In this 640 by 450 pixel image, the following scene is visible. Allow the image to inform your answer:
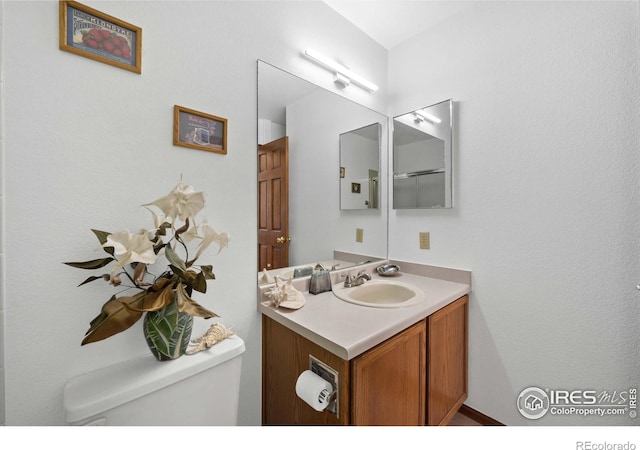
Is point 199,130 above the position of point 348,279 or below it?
above

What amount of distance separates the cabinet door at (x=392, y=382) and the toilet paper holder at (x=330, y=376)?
0.06 m

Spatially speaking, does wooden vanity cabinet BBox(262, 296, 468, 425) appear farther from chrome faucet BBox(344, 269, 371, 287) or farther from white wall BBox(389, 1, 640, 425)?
chrome faucet BBox(344, 269, 371, 287)

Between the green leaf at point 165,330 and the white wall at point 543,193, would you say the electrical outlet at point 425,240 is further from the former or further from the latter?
the green leaf at point 165,330

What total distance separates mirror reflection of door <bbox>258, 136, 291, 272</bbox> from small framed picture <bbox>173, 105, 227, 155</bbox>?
18 cm

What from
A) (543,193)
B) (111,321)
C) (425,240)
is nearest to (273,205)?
(111,321)

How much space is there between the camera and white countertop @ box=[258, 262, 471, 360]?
2.92 ft

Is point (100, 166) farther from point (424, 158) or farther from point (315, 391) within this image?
point (424, 158)

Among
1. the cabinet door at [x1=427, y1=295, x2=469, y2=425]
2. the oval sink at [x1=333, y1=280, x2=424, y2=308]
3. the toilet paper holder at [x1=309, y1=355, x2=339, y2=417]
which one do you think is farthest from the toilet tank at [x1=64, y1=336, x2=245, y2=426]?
the cabinet door at [x1=427, y1=295, x2=469, y2=425]

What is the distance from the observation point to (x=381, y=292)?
61.6 inches

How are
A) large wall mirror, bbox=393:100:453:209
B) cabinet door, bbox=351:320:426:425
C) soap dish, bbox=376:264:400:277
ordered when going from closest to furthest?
1. cabinet door, bbox=351:320:426:425
2. large wall mirror, bbox=393:100:453:209
3. soap dish, bbox=376:264:400:277

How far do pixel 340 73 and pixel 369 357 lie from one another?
4.87 ft

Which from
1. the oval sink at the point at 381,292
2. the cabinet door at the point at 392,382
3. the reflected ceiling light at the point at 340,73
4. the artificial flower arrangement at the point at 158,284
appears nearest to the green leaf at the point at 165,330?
the artificial flower arrangement at the point at 158,284

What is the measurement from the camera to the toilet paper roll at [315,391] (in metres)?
0.88
